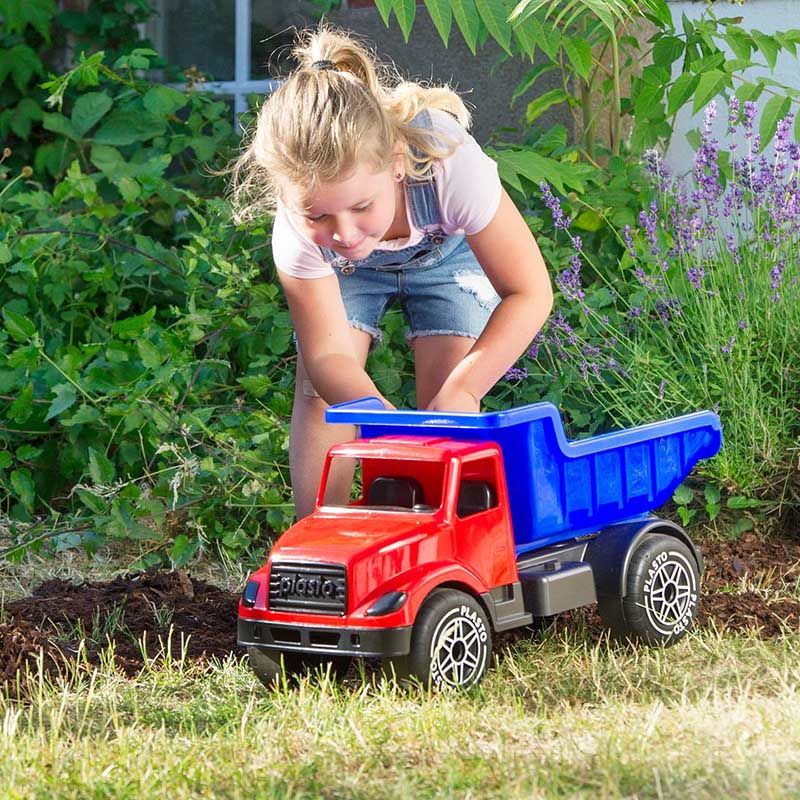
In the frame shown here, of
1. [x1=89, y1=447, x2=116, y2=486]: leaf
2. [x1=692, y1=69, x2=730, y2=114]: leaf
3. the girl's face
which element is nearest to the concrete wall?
[x1=692, y1=69, x2=730, y2=114]: leaf

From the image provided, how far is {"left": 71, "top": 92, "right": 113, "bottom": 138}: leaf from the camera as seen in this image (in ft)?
20.4

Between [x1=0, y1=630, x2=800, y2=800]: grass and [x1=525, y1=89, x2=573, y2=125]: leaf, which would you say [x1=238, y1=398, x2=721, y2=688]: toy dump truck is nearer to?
[x1=0, y1=630, x2=800, y2=800]: grass

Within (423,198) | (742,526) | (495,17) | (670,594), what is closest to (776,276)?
(742,526)

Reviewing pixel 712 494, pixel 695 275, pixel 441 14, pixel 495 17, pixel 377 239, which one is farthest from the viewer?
pixel 695 275

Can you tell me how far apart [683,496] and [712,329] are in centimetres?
53

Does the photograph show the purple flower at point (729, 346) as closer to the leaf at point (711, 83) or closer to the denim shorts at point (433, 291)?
the leaf at point (711, 83)

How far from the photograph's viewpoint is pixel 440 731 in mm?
2572

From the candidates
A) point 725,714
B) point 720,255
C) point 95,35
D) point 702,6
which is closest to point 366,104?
point 725,714

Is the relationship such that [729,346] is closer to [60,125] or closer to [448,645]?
[448,645]

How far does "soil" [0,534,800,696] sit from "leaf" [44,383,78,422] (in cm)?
68

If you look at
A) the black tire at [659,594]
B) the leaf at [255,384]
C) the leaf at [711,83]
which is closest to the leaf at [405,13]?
the leaf at [711,83]

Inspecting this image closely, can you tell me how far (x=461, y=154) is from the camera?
3303 mm

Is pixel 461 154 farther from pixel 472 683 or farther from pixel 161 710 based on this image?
pixel 161 710

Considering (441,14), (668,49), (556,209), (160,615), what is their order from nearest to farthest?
(160,615)
(441,14)
(556,209)
(668,49)
